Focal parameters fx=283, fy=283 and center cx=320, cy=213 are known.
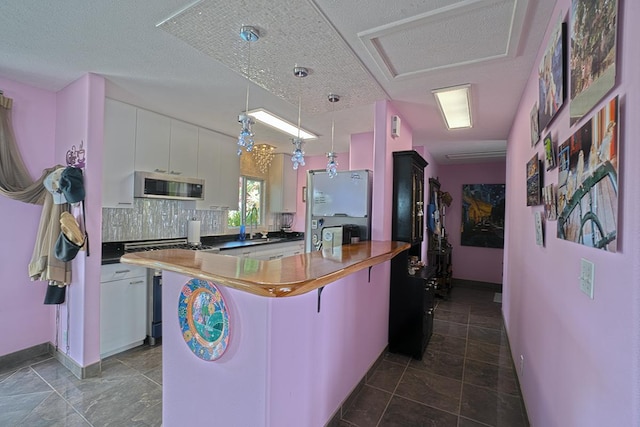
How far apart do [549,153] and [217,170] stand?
12.6ft

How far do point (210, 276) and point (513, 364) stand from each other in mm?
2968

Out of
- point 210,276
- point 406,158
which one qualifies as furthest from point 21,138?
point 406,158

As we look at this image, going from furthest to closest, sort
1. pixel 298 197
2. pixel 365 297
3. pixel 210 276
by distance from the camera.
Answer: pixel 298 197
pixel 365 297
pixel 210 276

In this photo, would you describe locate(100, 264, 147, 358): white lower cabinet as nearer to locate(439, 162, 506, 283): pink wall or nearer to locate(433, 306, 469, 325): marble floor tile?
locate(433, 306, 469, 325): marble floor tile

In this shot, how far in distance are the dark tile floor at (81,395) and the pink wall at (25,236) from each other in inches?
11.1

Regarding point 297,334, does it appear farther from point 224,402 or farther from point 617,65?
point 617,65

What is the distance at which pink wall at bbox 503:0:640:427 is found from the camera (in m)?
0.76

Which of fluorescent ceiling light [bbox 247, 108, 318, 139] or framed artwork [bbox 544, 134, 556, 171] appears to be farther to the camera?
fluorescent ceiling light [bbox 247, 108, 318, 139]

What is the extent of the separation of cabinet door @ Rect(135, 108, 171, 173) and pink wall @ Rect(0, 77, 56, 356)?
74cm

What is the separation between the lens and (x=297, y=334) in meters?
1.54

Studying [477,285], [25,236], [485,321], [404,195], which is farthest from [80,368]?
[477,285]

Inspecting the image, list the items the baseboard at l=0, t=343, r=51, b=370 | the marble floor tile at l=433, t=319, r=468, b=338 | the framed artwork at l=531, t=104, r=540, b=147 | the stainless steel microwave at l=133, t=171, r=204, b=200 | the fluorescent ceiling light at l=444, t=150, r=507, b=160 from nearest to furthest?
the framed artwork at l=531, t=104, r=540, b=147 < the baseboard at l=0, t=343, r=51, b=370 < the stainless steel microwave at l=133, t=171, r=204, b=200 < the marble floor tile at l=433, t=319, r=468, b=338 < the fluorescent ceiling light at l=444, t=150, r=507, b=160

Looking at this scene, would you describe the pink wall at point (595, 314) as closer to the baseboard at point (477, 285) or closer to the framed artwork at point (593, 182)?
the framed artwork at point (593, 182)

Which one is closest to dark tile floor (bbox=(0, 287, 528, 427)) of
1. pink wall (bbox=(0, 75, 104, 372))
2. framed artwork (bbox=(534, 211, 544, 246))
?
pink wall (bbox=(0, 75, 104, 372))
